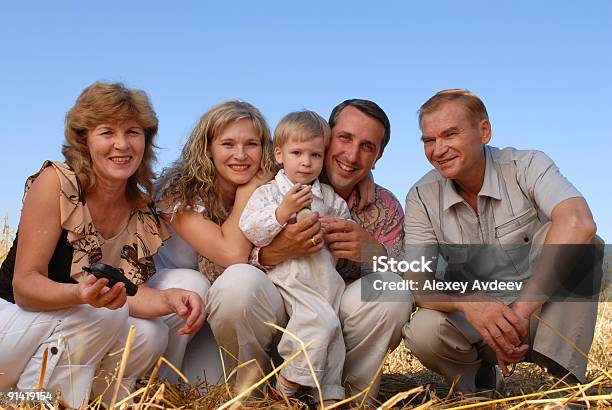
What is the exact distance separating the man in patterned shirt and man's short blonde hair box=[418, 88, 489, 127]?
0.86 feet

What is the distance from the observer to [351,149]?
405 cm

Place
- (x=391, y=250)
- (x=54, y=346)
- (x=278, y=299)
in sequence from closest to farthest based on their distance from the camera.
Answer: (x=54, y=346), (x=278, y=299), (x=391, y=250)

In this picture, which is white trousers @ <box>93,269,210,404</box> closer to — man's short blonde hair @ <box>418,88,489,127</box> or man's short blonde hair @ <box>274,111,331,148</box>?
man's short blonde hair @ <box>274,111,331,148</box>

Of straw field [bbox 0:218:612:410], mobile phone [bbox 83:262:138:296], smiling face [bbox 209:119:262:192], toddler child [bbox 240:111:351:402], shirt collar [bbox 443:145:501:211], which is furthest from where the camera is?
shirt collar [bbox 443:145:501:211]

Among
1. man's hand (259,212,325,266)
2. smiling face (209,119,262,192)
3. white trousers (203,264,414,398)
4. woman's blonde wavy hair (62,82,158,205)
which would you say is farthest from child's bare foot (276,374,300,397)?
woman's blonde wavy hair (62,82,158,205)

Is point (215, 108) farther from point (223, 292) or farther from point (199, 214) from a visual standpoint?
point (223, 292)

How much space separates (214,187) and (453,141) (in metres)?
1.34

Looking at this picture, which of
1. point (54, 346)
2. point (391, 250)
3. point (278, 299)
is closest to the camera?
point (54, 346)

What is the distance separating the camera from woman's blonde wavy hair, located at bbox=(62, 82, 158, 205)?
361 cm

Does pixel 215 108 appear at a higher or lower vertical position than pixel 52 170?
higher

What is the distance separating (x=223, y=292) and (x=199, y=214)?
52 cm

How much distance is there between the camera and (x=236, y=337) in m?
3.70

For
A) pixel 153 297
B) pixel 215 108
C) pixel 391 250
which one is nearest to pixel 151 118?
pixel 215 108

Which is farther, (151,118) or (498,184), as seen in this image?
(498,184)
